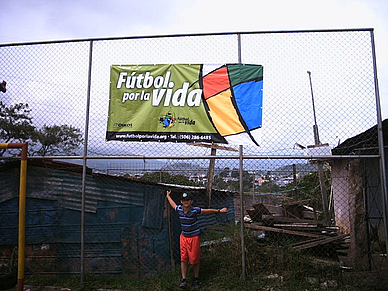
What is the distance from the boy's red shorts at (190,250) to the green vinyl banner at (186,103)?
63.2 inches

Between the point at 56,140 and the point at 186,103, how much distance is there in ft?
9.33

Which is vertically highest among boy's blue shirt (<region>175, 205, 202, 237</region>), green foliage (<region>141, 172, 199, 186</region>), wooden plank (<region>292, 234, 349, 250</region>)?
green foliage (<region>141, 172, 199, 186</region>)

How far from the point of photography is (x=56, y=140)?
610 cm

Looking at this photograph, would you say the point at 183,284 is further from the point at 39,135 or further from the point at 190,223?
the point at 39,135

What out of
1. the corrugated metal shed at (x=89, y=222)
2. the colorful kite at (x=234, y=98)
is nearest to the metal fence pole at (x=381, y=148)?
the colorful kite at (x=234, y=98)

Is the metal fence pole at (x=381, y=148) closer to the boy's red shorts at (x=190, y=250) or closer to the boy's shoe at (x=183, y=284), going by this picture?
the boy's red shorts at (x=190, y=250)

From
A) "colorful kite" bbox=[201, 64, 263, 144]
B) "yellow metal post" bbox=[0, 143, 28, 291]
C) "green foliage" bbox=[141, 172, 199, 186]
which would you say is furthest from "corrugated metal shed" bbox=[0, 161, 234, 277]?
"green foliage" bbox=[141, 172, 199, 186]

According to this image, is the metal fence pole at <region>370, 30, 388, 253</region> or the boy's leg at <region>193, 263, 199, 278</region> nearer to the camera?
the metal fence pole at <region>370, 30, 388, 253</region>

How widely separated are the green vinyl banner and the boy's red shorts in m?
1.61

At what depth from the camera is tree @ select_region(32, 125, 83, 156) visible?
5.55 meters

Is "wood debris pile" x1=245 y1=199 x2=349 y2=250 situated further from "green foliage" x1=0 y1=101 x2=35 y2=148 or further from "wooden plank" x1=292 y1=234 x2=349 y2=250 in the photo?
"green foliage" x1=0 y1=101 x2=35 y2=148

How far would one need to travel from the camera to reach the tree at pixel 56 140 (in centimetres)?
555

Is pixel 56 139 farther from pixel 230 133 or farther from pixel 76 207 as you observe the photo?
pixel 230 133

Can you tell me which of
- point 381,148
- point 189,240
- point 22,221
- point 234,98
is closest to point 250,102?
point 234,98
